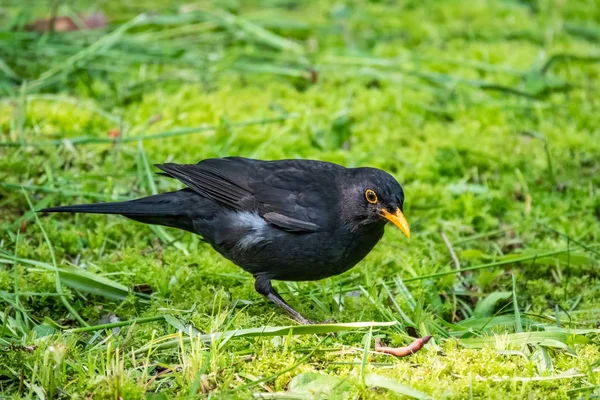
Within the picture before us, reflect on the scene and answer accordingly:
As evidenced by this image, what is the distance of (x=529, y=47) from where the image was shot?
8773 millimetres

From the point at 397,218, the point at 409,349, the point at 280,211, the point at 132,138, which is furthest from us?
the point at 132,138

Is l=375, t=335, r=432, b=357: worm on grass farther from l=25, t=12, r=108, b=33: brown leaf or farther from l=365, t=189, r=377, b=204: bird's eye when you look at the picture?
l=25, t=12, r=108, b=33: brown leaf

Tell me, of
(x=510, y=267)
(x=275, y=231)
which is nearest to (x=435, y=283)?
(x=510, y=267)

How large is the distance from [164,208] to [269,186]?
65cm

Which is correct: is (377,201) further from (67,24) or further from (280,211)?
(67,24)

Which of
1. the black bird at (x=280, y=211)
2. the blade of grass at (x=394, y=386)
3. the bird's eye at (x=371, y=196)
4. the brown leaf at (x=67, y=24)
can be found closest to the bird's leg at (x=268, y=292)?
the black bird at (x=280, y=211)

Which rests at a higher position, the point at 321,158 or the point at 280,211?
the point at 280,211

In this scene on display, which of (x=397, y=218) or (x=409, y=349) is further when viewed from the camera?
(x=397, y=218)

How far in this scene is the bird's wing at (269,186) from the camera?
15.3 ft

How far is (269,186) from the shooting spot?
4.81 metres

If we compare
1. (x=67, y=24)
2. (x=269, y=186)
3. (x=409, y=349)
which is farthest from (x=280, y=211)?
(x=67, y=24)

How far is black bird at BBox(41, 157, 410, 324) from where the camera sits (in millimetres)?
4539

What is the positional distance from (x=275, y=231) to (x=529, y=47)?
207 inches

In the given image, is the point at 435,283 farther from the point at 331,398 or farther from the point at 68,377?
the point at 68,377
